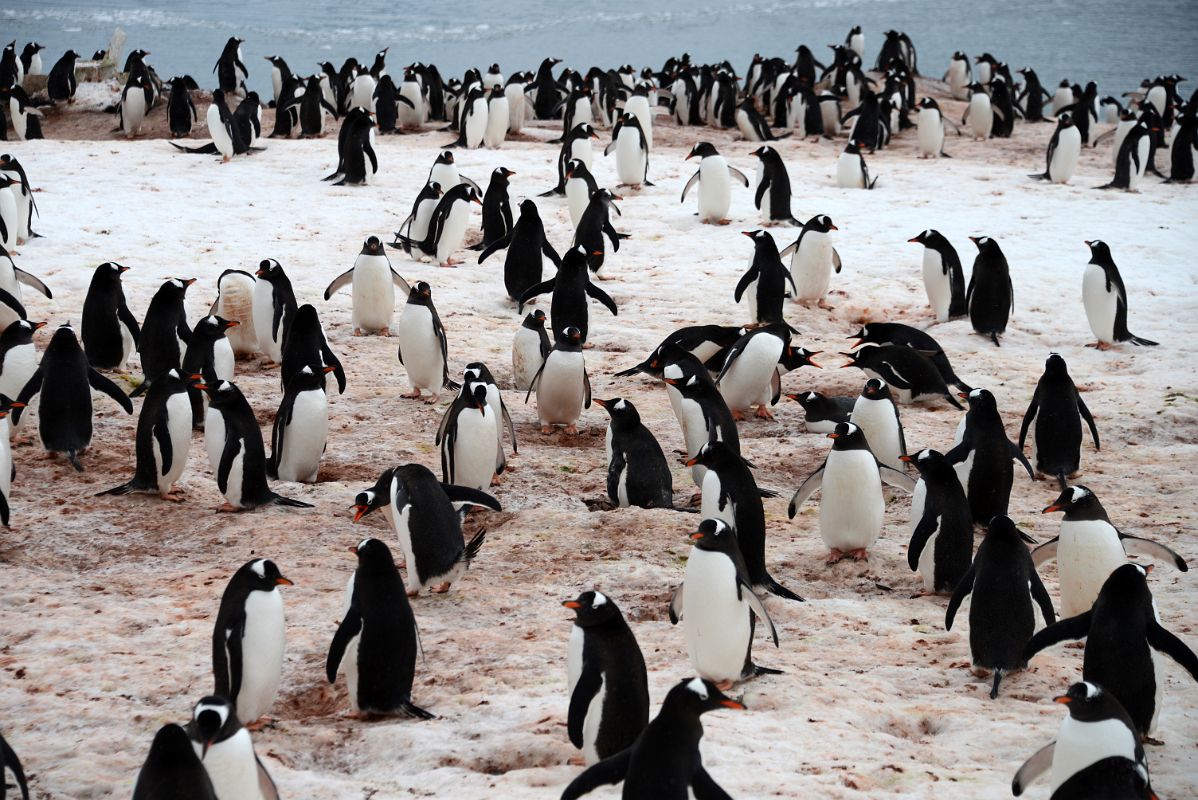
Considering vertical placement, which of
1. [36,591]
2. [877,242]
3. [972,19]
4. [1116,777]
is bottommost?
[36,591]

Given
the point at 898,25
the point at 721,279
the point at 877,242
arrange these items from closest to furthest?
the point at 721,279, the point at 877,242, the point at 898,25

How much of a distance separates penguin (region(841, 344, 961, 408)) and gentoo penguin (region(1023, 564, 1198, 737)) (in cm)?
374

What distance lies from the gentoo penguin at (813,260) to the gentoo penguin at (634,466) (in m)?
4.03

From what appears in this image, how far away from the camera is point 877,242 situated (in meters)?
11.5

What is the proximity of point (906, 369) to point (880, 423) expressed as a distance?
1.41 m

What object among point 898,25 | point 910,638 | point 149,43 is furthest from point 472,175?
point 898,25

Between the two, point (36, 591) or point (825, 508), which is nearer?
point (36, 591)

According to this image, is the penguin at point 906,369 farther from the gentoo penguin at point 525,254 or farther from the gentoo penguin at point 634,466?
the gentoo penguin at point 525,254

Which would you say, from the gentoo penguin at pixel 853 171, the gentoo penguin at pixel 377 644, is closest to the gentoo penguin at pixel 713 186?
the gentoo penguin at pixel 853 171

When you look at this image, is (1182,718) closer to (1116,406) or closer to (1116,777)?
(1116,777)

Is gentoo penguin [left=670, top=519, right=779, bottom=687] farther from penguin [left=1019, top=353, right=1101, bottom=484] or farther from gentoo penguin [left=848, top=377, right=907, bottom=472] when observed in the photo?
penguin [left=1019, top=353, right=1101, bottom=484]

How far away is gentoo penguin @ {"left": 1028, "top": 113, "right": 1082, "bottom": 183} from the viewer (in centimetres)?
1409

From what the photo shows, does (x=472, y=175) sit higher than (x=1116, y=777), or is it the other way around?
(x=472, y=175)

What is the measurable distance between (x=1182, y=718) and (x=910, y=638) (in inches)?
39.0
